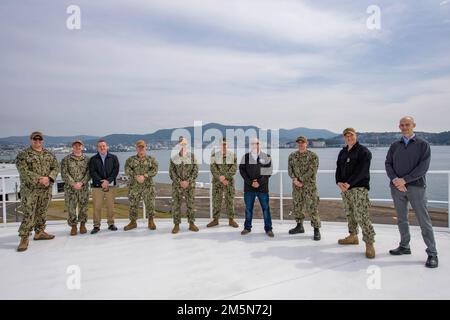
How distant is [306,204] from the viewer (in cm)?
473

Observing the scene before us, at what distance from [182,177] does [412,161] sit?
3280mm

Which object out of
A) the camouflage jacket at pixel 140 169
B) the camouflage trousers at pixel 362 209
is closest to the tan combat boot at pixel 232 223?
the camouflage jacket at pixel 140 169

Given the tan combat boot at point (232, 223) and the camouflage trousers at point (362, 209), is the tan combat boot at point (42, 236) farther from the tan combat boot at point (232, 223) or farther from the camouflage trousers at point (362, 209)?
the camouflage trousers at point (362, 209)

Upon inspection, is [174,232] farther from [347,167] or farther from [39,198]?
[347,167]

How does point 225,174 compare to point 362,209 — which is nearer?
point 362,209

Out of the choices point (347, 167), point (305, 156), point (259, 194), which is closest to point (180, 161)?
point (259, 194)

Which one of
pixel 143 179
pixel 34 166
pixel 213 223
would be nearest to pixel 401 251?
pixel 213 223

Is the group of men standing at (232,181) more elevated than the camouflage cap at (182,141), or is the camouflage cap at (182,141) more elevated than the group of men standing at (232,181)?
the camouflage cap at (182,141)

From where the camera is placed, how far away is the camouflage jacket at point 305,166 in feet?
15.2

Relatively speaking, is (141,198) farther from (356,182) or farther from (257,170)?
(356,182)

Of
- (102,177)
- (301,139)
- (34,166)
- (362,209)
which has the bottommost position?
(362,209)

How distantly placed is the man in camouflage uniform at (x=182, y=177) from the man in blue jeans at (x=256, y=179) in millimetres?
840

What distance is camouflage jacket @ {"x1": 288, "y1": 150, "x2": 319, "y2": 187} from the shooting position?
4631mm

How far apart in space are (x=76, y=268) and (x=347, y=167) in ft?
11.4
